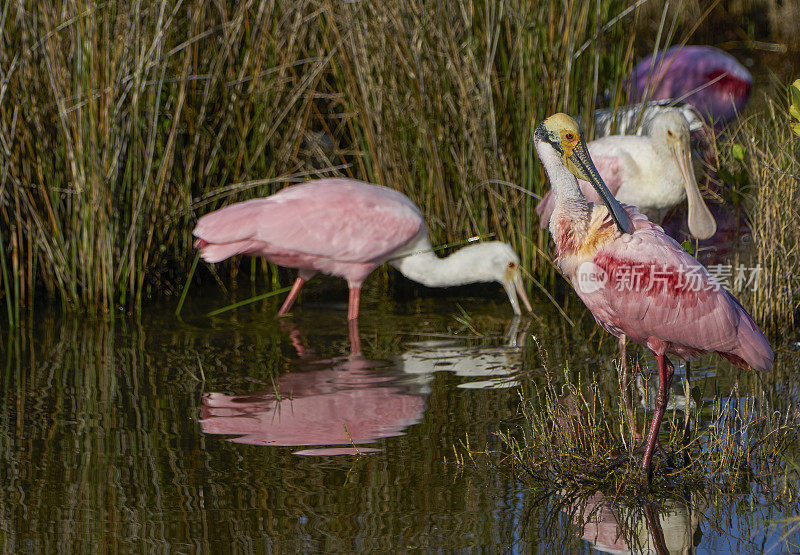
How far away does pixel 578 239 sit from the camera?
12.7 feet

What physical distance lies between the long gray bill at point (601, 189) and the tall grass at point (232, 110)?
6.73 feet

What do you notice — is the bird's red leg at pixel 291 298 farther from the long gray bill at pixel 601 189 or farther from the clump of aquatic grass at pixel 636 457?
the long gray bill at pixel 601 189

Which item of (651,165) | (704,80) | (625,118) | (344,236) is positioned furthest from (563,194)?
(704,80)

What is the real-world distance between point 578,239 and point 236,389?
1.72 m

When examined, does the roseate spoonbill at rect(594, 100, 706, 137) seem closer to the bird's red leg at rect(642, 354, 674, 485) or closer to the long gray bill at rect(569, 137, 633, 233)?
the long gray bill at rect(569, 137, 633, 233)

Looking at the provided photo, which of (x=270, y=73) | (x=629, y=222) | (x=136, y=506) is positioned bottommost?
(x=136, y=506)

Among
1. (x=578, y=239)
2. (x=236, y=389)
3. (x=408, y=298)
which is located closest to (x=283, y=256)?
(x=408, y=298)

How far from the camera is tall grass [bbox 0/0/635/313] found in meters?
5.68

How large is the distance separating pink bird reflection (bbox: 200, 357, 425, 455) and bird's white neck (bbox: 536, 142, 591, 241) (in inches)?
39.3

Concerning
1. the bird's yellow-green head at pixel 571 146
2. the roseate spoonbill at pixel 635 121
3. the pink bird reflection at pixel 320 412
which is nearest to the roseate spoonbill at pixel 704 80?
the roseate spoonbill at pixel 635 121

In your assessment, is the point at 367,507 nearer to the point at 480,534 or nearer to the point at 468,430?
the point at 480,534

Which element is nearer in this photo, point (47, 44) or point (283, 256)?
point (47, 44)

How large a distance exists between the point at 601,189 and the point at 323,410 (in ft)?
4.76

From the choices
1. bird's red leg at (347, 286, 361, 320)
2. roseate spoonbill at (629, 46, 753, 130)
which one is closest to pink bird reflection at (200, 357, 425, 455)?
bird's red leg at (347, 286, 361, 320)
